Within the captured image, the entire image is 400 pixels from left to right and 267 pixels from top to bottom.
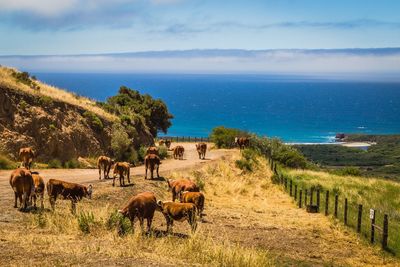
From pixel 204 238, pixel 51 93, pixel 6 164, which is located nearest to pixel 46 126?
pixel 51 93

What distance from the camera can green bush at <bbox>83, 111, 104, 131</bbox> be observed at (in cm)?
3878

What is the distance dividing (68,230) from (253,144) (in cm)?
3516

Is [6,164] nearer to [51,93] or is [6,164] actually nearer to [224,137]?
[51,93]

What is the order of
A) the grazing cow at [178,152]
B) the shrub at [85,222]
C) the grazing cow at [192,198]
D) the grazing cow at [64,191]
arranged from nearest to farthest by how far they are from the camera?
the shrub at [85,222] → the grazing cow at [64,191] → the grazing cow at [192,198] → the grazing cow at [178,152]

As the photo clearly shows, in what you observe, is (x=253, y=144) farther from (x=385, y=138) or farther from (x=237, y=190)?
(x=385, y=138)

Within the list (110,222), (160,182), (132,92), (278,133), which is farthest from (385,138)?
(110,222)

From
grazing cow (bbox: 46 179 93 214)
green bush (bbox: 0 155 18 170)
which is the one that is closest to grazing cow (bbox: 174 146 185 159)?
green bush (bbox: 0 155 18 170)

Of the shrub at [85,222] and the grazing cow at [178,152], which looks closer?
the shrub at [85,222]

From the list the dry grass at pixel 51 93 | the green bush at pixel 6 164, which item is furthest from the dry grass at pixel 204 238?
the dry grass at pixel 51 93

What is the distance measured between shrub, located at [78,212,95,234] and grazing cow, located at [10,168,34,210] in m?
2.35

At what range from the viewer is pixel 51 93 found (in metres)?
39.3

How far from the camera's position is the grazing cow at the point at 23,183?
1662 centimetres

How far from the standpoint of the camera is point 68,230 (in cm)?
1478

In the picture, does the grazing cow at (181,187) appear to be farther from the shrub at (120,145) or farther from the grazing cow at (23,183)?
the shrub at (120,145)
